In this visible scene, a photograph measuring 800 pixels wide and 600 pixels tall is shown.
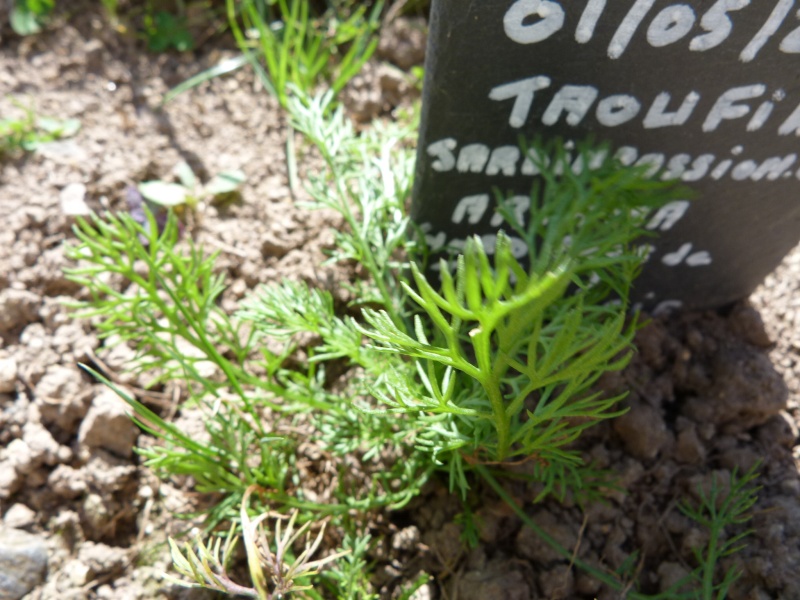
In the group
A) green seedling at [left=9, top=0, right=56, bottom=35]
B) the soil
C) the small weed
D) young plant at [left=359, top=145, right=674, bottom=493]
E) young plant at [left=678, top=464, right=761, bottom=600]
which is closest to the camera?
young plant at [left=359, top=145, right=674, bottom=493]

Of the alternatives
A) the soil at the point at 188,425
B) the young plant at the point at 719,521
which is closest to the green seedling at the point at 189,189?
the soil at the point at 188,425

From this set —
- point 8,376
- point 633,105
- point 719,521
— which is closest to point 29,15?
point 8,376

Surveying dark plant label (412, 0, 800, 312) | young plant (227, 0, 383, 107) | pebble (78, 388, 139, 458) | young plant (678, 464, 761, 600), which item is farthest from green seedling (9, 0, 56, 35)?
young plant (678, 464, 761, 600)

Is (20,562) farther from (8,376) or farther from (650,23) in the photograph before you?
(650,23)

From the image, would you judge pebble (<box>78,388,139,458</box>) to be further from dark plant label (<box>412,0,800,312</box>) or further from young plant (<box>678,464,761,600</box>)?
young plant (<box>678,464,761,600</box>)

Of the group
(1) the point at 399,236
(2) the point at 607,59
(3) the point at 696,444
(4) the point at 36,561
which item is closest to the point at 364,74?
(1) the point at 399,236

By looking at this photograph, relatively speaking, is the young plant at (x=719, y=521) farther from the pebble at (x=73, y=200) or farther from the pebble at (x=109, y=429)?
the pebble at (x=73, y=200)

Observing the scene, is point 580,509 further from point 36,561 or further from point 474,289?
point 36,561

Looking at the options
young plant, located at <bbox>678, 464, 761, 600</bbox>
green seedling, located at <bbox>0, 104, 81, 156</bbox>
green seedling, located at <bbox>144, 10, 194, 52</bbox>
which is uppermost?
green seedling, located at <bbox>144, 10, 194, 52</bbox>

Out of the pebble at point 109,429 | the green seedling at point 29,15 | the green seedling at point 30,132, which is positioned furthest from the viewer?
the green seedling at point 29,15
